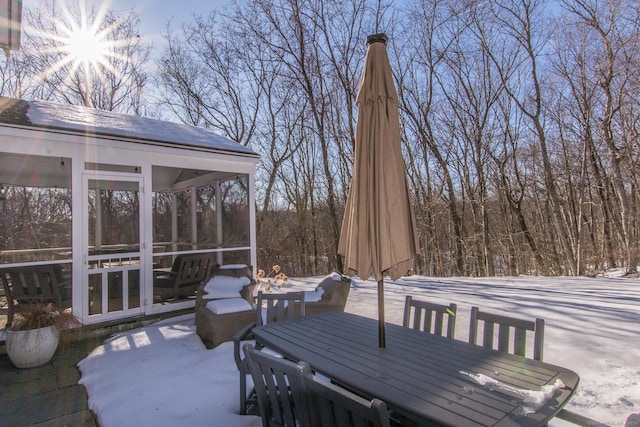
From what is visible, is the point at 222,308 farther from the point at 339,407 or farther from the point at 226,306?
the point at 339,407

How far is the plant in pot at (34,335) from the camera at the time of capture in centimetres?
355

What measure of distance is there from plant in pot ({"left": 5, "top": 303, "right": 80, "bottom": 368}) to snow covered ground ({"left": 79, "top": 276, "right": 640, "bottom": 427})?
0.39m

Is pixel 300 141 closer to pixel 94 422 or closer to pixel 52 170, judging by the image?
pixel 52 170

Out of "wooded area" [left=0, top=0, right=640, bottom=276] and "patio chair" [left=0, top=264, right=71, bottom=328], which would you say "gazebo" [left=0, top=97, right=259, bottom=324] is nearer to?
"patio chair" [left=0, top=264, right=71, bottom=328]

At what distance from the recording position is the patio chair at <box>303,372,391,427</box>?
1.18 m

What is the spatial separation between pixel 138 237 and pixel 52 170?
2514 mm

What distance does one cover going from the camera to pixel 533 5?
11391 mm

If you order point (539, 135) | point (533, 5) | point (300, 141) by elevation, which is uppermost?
point (533, 5)

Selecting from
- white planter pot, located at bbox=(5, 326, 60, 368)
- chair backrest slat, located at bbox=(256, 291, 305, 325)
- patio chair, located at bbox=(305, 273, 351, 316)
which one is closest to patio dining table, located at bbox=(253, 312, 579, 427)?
chair backrest slat, located at bbox=(256, 291, 305, 325)

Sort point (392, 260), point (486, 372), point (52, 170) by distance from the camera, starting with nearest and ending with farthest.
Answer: point (486, 372)
point (392, 260)
point (52, 170)

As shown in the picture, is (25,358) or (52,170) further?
(52,170)

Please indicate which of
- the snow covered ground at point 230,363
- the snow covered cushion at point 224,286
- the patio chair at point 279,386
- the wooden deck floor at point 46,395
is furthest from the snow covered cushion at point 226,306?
the patio chair at point 279,386

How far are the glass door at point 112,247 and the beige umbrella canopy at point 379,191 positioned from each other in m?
3.90

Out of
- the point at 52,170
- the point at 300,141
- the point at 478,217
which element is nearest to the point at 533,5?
the point at 478,217
